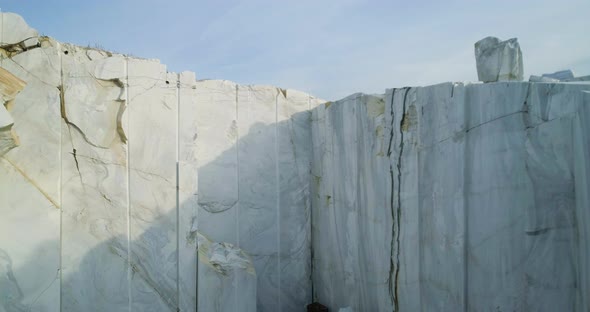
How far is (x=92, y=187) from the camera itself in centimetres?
299

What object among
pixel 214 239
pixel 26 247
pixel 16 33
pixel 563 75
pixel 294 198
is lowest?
pixel 214 239

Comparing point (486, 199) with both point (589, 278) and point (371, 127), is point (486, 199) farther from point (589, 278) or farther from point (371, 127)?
point (371, 127)

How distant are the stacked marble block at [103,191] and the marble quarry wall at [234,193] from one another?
1cm

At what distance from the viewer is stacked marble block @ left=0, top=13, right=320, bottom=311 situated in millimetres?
2767

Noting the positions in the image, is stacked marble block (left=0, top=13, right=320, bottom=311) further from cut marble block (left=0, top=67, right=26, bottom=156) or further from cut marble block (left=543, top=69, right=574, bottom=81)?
cut marble block (left=543, top=69, right=574, bottom=81)

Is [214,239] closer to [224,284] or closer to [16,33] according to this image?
[224,284]

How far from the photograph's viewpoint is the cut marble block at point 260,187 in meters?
4.08

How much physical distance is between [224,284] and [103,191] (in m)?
1.33

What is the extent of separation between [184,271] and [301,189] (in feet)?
5.56

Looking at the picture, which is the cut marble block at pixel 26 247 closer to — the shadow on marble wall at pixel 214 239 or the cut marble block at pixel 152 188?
the shadow on marble wall at pixel 214 239

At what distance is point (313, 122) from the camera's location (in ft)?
14.4

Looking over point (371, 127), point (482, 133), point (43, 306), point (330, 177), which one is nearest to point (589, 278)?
point (482, 133)

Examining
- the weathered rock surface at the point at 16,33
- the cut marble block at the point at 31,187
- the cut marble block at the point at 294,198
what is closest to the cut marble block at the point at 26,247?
the cut marble block at the point at 31,187

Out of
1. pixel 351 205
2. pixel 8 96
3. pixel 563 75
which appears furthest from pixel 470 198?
pixel 8 96
